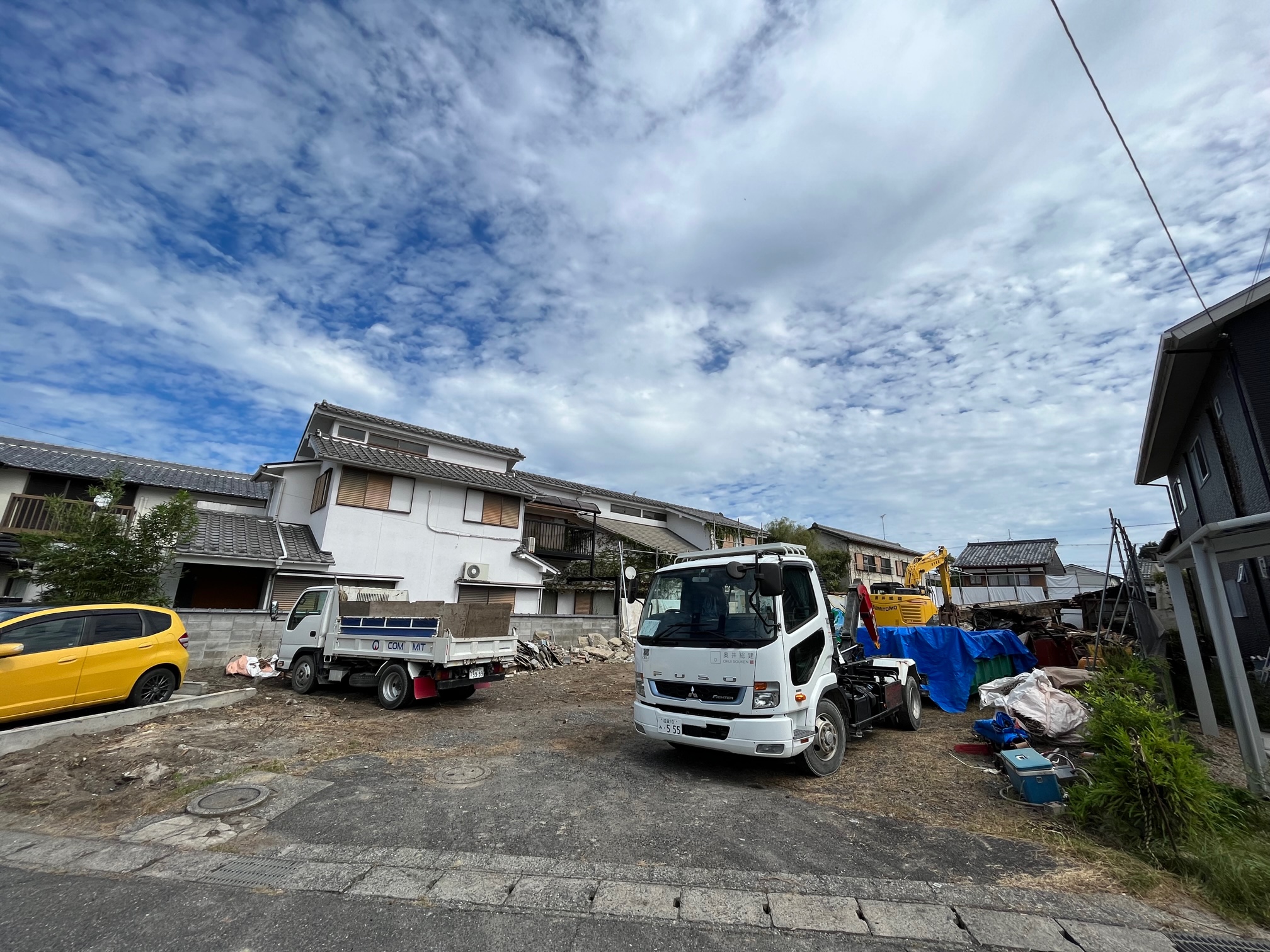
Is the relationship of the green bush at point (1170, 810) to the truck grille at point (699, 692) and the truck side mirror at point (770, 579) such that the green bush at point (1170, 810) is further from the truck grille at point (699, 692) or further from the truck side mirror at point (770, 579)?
the truck grille at point (699, 692)

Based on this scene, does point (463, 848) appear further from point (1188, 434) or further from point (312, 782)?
point (1188, 434)

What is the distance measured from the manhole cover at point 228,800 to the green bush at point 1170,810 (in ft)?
24.0

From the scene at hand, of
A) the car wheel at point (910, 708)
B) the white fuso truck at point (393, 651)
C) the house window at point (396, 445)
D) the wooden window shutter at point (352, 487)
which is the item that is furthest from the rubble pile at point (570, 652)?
the house window at point (396, 445)

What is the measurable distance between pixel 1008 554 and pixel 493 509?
40371 millimetres

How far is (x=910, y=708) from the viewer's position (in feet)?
27.3

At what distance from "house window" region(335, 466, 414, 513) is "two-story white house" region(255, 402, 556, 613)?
A: 0.09 ft

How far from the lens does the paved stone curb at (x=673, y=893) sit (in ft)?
10.4

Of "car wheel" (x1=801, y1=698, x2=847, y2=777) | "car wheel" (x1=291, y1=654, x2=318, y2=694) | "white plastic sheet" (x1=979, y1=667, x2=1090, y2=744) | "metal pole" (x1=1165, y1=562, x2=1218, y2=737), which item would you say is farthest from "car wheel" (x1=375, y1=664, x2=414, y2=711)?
"metal pole" (x1=1165, y1=562, x2=1218, y2=737)

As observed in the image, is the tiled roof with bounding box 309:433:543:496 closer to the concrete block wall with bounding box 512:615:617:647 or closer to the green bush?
the concrete block wall with bounding box 512:615:617:647

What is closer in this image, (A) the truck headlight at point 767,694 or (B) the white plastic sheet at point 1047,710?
(A) the truck headlight at point 767,694

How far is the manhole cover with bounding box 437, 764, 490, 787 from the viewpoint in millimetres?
5770

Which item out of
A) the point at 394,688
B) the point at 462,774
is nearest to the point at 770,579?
the point at 462,774

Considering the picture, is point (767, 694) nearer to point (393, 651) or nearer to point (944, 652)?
point (944, 652)

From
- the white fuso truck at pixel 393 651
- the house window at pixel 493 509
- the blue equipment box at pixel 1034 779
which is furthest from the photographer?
the house window at pixel 493 509
